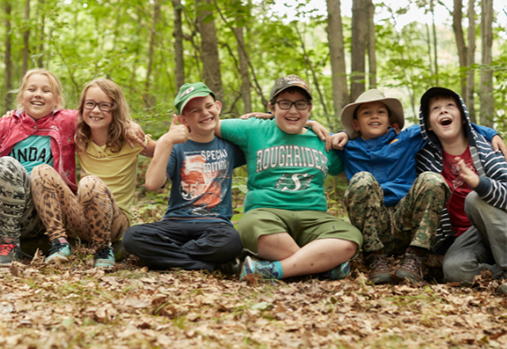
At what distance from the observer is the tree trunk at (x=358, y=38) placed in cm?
666

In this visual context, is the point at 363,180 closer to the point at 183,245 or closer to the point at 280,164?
the point at 280,164

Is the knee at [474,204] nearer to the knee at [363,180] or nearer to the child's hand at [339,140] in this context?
the knee at [363,180]

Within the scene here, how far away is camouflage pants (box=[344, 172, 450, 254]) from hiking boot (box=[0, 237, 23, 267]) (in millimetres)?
2791

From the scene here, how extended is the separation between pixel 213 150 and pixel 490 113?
199 inches

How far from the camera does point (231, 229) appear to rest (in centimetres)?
346

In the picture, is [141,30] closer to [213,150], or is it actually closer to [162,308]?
[213,150]

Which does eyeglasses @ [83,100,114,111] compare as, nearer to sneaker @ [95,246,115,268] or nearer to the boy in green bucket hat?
the boy in green bucket hat

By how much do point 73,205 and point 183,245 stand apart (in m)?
1.03

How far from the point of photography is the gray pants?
316cm

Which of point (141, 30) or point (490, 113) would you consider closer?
point (490, 113)

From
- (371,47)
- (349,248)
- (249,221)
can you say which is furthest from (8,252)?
(371,47)

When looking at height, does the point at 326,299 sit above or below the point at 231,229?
below

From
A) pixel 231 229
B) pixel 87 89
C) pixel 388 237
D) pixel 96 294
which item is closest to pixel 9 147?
pixel 87 89

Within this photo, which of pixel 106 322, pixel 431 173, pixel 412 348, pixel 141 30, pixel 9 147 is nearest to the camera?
pixel 412 348
